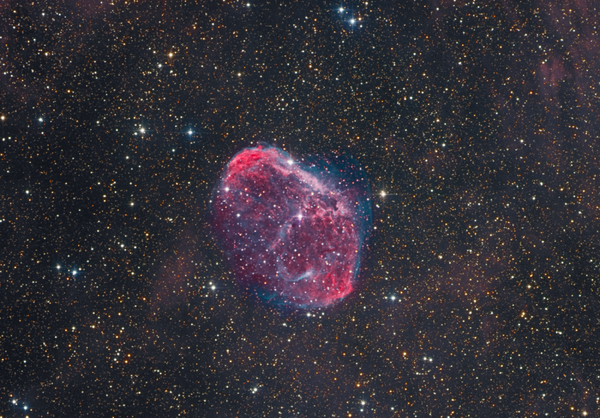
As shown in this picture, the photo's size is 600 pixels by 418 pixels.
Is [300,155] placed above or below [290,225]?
above

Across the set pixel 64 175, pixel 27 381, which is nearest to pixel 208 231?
pixel 64 175

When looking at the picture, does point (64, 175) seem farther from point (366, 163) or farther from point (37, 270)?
point (366, 163)

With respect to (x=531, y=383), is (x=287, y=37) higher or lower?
higher

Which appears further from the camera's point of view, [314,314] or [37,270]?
[314,314]
